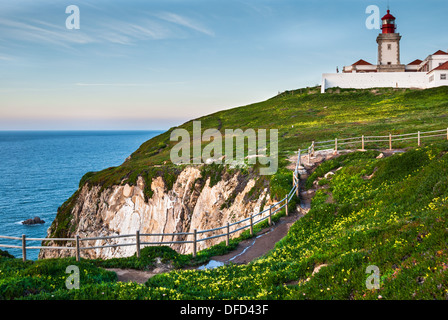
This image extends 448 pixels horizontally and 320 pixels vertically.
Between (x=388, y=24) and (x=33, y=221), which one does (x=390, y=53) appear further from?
(x=33, y=221)

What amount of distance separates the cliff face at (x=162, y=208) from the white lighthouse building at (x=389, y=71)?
64677 mm

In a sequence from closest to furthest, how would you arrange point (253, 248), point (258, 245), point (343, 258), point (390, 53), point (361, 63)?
point (343, 258) → point (253, 248) → point (258, 245) → point (390, 53) → point (361, 63)

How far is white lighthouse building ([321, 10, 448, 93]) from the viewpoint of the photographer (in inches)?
3413

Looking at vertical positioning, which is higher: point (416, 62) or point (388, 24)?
point (388, 24)

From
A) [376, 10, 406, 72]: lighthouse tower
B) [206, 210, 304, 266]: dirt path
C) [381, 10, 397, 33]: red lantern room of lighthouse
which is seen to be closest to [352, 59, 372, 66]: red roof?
[376, 10, 406, 72]: lighthouse tower

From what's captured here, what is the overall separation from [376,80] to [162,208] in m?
70.4

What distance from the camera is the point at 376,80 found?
297 ft

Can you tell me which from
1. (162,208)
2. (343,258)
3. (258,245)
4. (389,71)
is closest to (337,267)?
(343,258)

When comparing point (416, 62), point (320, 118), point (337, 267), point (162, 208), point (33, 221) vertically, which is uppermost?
point (416, 62)

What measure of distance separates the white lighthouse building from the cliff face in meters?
64.7
